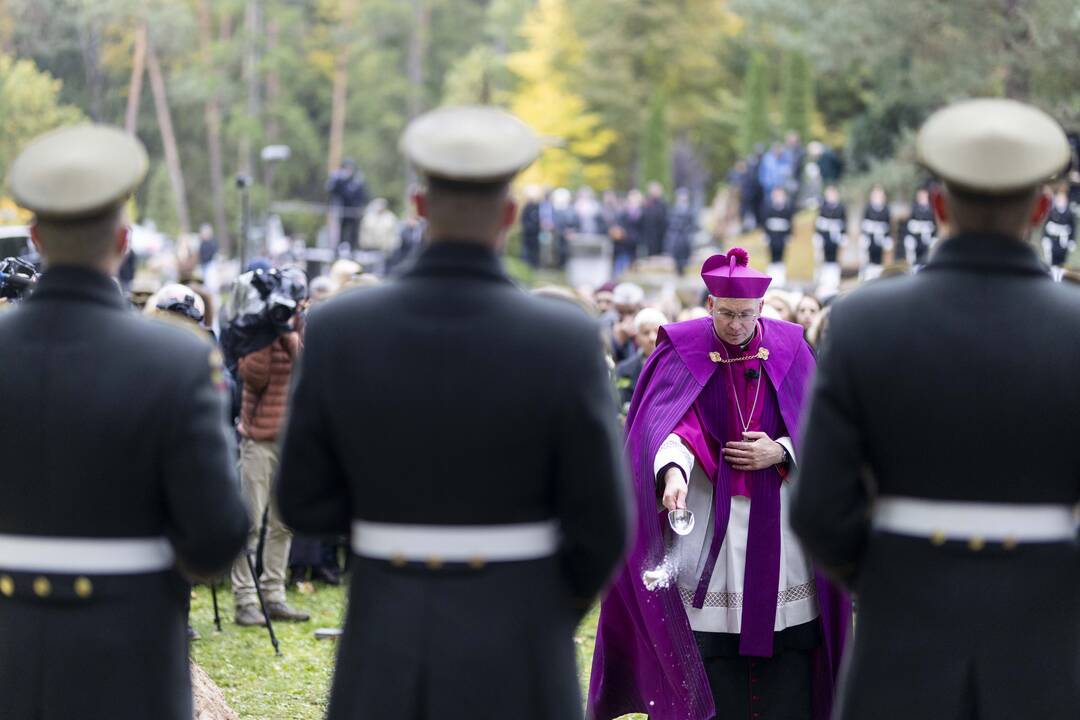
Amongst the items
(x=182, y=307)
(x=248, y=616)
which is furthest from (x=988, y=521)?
(x=248, y=616)

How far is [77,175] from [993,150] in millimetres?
2012

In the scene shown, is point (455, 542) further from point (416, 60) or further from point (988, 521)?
point (416, 60)

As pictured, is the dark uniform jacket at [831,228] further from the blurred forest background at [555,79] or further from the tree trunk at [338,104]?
the tree trunk at [338,104]

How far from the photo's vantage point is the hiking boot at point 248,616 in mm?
9359

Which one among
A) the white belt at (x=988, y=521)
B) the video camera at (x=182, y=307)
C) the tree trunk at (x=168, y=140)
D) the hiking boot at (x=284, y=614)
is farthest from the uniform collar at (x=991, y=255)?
the tree trunk at (x=168, y=140)

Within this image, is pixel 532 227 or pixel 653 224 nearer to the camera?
pixel 532 227

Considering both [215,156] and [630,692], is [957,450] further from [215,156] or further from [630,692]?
[215,156]

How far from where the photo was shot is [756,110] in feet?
153

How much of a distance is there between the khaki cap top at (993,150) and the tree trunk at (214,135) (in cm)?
5257

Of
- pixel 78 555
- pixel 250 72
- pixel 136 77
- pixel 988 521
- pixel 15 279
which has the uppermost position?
pixel 988 521

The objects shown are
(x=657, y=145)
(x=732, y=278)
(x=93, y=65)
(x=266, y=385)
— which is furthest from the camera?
(x=657, y=145)

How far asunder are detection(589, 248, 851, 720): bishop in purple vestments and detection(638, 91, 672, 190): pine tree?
42.1 meters

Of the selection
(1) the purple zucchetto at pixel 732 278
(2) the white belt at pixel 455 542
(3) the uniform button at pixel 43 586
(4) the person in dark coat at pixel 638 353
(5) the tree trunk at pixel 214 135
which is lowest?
(5) the tree trunk at pixel 214 135

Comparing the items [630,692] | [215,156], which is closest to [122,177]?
[630,692]
